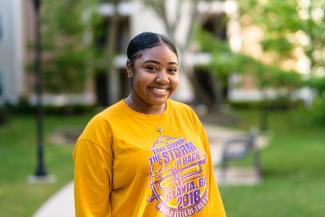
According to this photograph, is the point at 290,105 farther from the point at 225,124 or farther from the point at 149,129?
the point at 149,129

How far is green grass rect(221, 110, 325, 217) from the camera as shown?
8855 mm

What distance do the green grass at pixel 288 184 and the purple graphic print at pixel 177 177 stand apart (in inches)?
223

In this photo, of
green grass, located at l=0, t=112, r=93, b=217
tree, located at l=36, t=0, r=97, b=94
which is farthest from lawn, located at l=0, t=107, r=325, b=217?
tree, located at l=36, t=0, r=97, b=94

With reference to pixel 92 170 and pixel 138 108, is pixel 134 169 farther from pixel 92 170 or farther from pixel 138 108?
pixel 138 108

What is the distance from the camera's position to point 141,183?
110 inches

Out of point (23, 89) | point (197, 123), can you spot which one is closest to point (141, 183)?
point (197, 123)

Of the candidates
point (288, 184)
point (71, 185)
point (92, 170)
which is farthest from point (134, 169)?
point (71, 185)

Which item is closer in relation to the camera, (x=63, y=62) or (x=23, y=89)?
→ (x=63, y=62)

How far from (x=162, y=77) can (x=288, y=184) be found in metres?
9.20

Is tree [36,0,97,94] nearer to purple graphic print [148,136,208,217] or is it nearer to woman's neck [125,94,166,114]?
woman's neck [125,94,166,114]

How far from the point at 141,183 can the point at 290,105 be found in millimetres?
33187

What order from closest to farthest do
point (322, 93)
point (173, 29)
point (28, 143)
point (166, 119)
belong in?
point (166, 119) < point (322, 93) < point (28, 143) < point (173, 29)

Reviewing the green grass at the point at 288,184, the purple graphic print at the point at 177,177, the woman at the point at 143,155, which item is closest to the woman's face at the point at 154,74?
the woman at the point at 143,155

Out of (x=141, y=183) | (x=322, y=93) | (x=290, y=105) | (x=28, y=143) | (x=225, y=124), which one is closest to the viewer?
(x=141, y=183)
